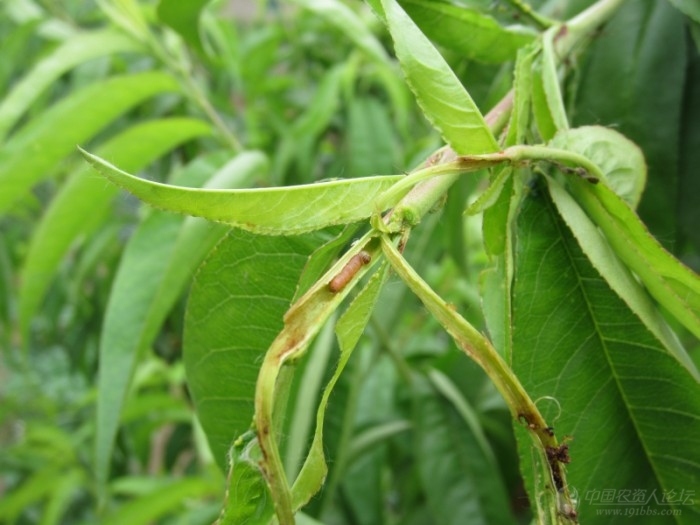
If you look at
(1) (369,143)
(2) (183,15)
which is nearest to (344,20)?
(2) (183,15)

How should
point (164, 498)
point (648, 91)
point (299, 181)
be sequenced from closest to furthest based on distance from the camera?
point (648, 91)
point (164, 498)
point (299, 181)

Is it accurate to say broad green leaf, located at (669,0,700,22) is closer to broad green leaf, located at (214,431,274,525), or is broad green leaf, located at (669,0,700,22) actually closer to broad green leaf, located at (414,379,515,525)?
broad green leaf, located at (214,431,274,525)

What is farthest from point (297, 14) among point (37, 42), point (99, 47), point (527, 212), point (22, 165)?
point (527, 212)

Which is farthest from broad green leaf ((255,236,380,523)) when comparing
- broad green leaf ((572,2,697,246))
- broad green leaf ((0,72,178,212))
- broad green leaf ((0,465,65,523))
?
broad green leaf ((0,465,65,523))

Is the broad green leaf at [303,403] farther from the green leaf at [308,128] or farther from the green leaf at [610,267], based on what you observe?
the green leaf at [308,128]

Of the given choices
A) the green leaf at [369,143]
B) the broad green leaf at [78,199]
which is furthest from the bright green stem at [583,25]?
the green leaf at [369,143]

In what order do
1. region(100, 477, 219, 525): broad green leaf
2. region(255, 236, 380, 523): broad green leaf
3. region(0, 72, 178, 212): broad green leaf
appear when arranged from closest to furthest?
region(255, 236, 380, 523): broad green leaf < region(0, 72, 178, 212): broad green leaf < region(100, 477, 219, 525): broad green leaf

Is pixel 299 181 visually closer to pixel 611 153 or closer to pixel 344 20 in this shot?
pixel 344 20
